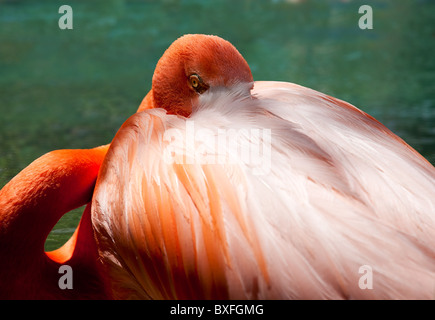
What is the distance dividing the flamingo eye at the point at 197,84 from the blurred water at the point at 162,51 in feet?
4.55

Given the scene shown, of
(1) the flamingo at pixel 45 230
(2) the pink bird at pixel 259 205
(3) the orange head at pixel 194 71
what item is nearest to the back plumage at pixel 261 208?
(2) the pink bird at pixel 259 205

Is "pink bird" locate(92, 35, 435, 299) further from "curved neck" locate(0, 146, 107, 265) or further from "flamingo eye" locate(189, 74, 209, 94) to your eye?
"curved neck" locate(0, 146, 107, 265)

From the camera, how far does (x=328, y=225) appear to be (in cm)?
130

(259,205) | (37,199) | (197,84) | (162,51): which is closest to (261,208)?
(259,205)

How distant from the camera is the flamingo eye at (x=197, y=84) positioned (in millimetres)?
1811

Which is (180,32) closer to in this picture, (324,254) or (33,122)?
(33,122)

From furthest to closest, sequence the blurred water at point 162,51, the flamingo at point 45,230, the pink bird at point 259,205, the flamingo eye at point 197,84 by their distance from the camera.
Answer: the blurred water at point 162,51, the flamingo eye at point 197,84, the flamingo at point 45,230, the pink bird at point 259,205

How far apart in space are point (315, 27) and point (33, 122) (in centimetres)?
354

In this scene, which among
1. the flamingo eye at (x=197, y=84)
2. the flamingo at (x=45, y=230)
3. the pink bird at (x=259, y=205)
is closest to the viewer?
the pink bird at (x=259, y=205)

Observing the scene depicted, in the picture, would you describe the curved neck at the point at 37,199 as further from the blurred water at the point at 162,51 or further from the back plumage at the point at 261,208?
the blurred water at the point at 162,51

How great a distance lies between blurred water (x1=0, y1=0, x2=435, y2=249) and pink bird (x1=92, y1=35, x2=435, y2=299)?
4.91ft

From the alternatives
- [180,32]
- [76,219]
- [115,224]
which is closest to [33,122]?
[76,219]

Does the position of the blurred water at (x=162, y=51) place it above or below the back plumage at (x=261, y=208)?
above

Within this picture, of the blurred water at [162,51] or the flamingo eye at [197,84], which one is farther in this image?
the blurred water at [162,51]
